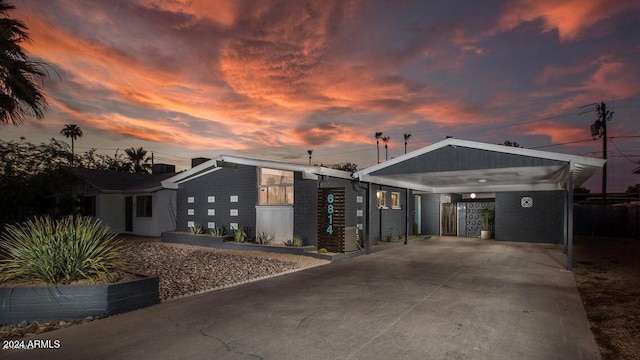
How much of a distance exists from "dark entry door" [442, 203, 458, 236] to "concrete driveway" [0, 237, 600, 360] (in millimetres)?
11145

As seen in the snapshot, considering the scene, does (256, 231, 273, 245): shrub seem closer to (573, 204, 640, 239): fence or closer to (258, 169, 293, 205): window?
(258, 169, 293, 205): window

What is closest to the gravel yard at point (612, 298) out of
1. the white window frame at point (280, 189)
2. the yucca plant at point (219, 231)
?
the white window frame at point (280, 189)

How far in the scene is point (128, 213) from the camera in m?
20.6

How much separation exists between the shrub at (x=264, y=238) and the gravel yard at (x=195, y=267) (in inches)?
40.5

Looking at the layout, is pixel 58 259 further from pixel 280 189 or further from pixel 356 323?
pixel 280 189

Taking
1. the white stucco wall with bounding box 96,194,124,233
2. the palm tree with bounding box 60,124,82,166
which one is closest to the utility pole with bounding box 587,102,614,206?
the white stucco wall with bounding box 96,194,124,233

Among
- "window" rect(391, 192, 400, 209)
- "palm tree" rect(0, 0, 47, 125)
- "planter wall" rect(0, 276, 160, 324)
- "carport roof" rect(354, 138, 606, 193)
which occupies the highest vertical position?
"palm tree" rect(0, 0, 47, 125)

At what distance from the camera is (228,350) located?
417 cm

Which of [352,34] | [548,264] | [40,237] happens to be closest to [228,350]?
[40,237]

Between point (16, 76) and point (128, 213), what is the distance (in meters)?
13.4

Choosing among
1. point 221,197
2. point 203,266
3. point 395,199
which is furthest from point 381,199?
point 203,266

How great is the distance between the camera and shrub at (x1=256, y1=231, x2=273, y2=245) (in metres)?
13.9

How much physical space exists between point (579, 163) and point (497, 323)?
662 centimetres

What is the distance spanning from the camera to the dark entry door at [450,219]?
19.7 metres
